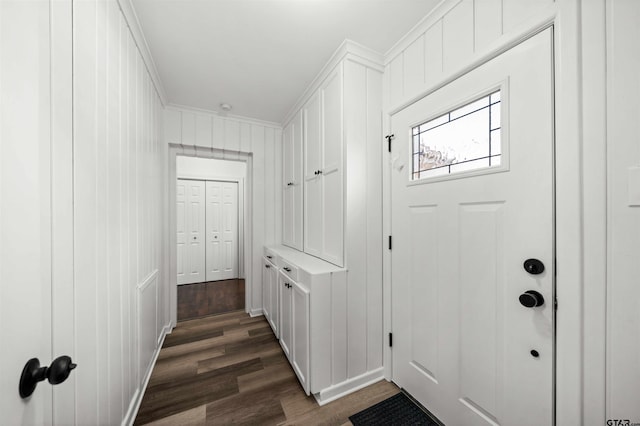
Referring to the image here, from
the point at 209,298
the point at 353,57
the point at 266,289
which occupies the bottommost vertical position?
the point at 209,298

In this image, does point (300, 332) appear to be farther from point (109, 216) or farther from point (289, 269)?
point (109, 216)

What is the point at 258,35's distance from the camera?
1547mm

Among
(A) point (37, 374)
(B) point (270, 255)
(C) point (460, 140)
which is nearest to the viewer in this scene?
(A) point (37, 374)

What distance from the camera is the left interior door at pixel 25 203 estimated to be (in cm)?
52

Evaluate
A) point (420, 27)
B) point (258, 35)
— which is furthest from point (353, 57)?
point (258, 35)

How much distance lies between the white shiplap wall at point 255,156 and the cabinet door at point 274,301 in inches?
20.8

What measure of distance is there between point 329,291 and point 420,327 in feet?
2.09

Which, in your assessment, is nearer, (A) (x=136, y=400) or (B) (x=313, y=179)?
(A) (x=136, y=400)

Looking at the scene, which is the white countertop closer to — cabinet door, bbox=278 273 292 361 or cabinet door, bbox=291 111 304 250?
cabinet door, bbox=278 273 292 361

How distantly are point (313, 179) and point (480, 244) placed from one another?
141cm

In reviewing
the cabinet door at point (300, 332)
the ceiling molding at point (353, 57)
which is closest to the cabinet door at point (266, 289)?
the cabinet door at point (300, 332)

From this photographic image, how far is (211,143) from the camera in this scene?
2709 mm

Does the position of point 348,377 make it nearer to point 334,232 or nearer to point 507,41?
point 334,232

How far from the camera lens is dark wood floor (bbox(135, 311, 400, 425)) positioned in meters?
1.42
